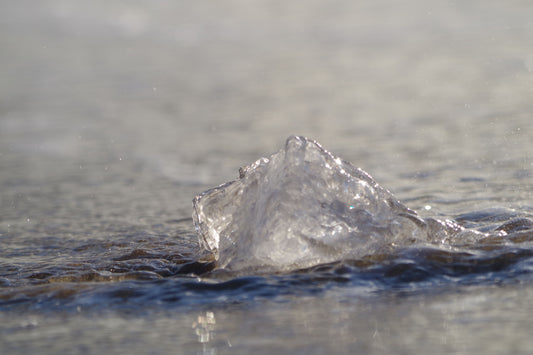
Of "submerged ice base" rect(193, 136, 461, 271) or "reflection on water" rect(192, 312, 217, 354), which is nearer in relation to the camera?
"reflection on water" rect(192, 312, 217, 354)

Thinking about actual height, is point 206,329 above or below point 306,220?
below

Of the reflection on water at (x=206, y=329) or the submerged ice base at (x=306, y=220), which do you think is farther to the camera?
the submerged ice base at (x=306, y=220)

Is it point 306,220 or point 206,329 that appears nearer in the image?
point 206,329

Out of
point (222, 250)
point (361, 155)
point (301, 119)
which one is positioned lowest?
point (222, 250)

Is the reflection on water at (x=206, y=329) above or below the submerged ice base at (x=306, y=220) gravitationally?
below

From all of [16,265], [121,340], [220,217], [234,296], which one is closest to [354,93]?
[220,217]

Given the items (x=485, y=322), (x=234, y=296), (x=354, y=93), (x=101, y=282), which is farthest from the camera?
(x=354, y=93)

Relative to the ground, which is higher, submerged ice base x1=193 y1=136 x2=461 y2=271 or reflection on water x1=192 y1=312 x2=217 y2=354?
submerged ice base x1=193 y1=136 x2=461 y2=271

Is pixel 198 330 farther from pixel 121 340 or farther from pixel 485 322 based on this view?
pixel 485 322
